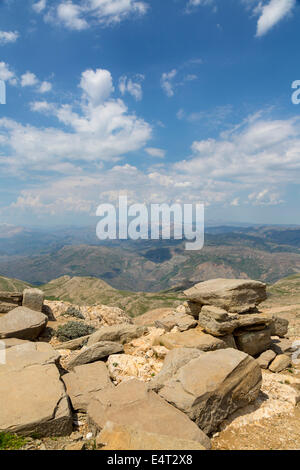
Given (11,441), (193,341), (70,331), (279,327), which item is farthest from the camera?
(279,327)

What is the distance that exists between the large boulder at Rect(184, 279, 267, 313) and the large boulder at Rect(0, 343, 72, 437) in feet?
36.6

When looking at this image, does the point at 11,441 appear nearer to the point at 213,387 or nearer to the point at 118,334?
the point at 213,387

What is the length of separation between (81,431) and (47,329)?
1440 cm

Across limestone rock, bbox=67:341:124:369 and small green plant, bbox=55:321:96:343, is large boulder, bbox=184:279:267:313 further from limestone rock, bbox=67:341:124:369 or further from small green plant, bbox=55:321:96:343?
small green plant, bbox=55:321:96:343

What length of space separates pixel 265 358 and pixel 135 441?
13.9 m

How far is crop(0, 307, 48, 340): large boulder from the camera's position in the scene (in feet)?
56.1

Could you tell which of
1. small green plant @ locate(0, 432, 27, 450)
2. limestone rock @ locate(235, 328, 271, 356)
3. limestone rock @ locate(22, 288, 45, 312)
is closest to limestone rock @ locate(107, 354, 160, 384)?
small green plant @ locate(0, 432, 27, 450)

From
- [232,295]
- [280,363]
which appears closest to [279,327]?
[280,363]

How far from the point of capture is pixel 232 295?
58.5ft

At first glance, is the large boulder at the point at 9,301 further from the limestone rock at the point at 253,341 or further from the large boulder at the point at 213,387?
the limestone rock at the point at 253,341
